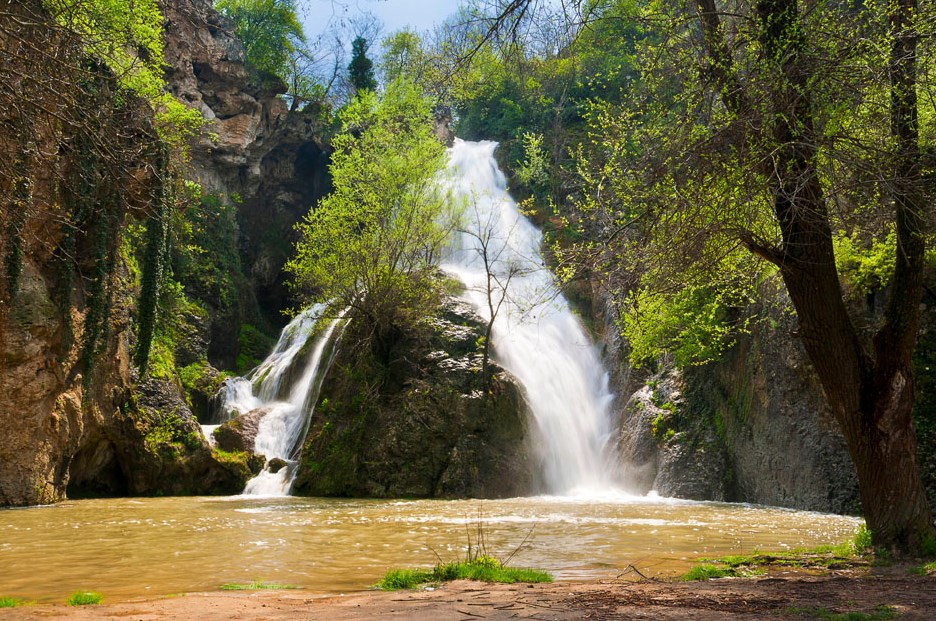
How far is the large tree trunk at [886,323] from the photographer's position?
22.7 ft

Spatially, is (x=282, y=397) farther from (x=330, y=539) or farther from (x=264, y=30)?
(x=264, y=30)

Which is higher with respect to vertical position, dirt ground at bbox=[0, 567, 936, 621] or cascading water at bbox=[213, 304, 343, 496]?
cascading water at bbox=[213, 304, 343, 496]

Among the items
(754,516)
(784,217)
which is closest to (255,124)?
(754,516)

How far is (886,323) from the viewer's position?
7809 millimetres

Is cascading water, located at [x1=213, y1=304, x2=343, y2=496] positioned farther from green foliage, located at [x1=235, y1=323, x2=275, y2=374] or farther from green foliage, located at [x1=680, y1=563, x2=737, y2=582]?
green foliage, located at [x1=680, y1=563, x2=737, y2=582]

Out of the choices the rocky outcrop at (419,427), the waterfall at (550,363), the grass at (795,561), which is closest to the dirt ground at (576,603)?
the grass at (795,561)

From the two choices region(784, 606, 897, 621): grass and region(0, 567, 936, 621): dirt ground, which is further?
region(0, 567, 936, 621): dirt ground

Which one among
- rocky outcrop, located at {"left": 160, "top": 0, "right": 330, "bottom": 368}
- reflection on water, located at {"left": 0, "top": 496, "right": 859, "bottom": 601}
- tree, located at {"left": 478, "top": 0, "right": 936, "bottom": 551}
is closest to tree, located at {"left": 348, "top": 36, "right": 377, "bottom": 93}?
rocky outcrop, located at {"left": 160, "top": 0, "right": 330, "bottom": 368}

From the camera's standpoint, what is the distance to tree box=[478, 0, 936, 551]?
261 inches

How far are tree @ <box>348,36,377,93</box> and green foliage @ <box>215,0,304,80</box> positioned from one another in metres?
2.96

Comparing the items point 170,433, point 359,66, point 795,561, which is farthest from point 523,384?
point 359,66

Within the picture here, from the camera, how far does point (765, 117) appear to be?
6.67 meters

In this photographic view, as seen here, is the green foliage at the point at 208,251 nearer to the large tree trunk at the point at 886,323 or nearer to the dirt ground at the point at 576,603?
the dirt ground at the point at 576,603

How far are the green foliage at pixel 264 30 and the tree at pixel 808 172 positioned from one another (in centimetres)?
3107
